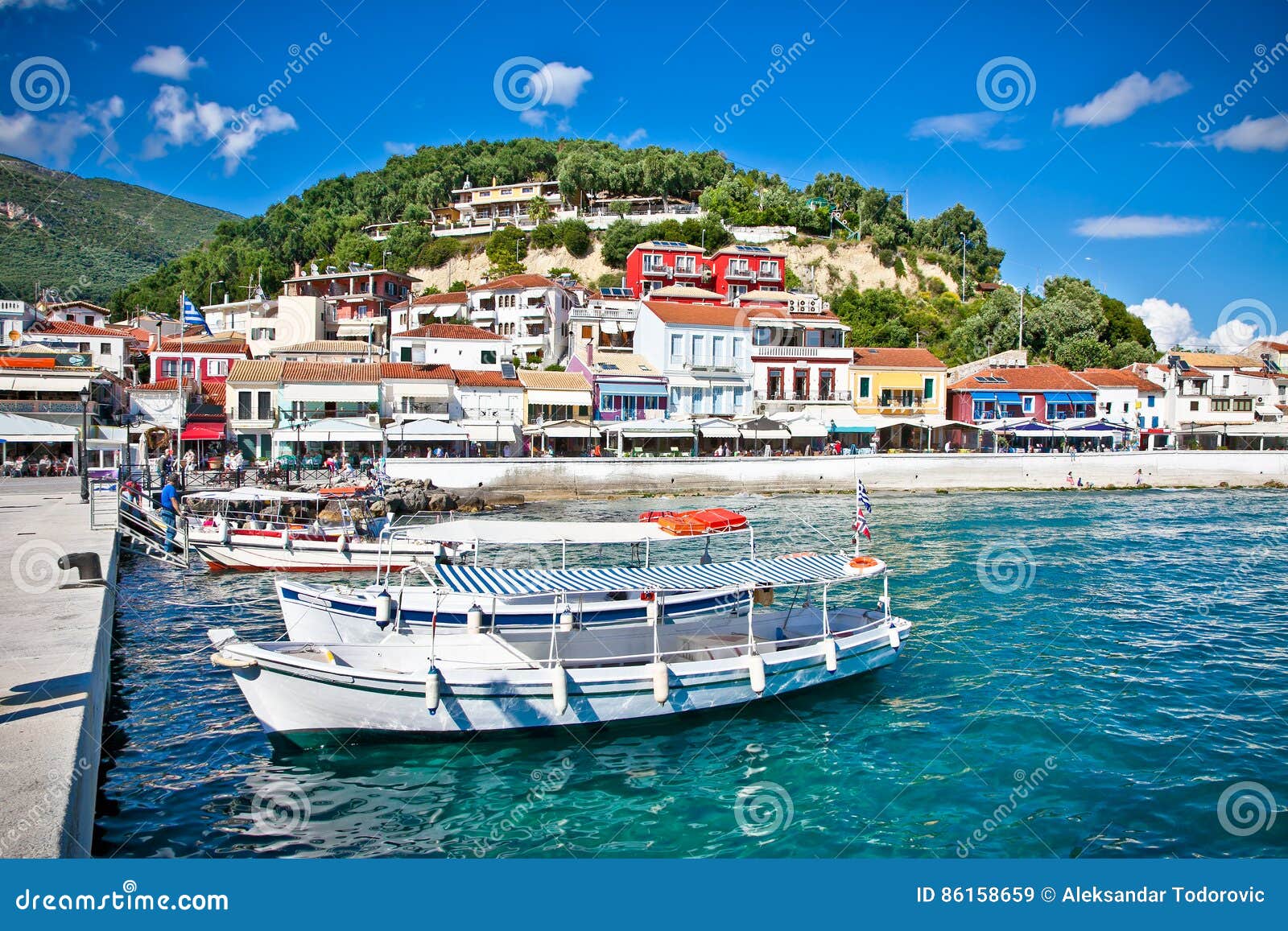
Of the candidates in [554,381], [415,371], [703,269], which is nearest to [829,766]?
[554,381]

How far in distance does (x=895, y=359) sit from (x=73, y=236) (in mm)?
121673

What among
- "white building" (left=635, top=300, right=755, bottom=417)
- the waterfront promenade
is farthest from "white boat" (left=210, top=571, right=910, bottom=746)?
"white building" (left=635, top=300, right=755, bottom=417)

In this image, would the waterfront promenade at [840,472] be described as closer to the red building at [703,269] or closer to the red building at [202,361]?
the red building at [202,361]

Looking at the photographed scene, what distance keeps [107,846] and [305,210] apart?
4572 inches

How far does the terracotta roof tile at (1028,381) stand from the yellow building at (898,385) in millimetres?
3254

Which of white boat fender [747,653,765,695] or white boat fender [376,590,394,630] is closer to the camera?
white boat fender [747,653,765,695]

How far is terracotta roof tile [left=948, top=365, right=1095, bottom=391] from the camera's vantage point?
57.9 metres

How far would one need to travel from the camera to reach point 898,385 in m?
55.5

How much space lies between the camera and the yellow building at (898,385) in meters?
54.8

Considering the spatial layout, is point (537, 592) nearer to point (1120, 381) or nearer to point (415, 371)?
point (415, 371)

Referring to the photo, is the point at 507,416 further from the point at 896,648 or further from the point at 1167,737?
the point at 1167,737

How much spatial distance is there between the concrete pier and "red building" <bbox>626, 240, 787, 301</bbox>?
2309 inches

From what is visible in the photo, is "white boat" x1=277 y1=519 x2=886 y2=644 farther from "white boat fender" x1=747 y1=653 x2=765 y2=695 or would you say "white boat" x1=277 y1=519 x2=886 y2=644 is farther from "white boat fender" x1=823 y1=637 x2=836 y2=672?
"white boat fender" x1=747 y1=653 x2=765 y2=695

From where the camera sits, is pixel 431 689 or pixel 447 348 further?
pixel 447 348
